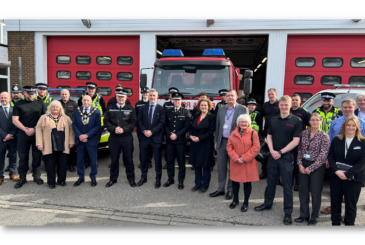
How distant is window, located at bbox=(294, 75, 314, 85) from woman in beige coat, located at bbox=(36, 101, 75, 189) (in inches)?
321

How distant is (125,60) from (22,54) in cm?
409

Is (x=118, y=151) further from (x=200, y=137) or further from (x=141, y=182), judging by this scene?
(x=200, y=137)

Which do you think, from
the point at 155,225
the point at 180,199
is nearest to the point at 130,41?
the point at 180,199

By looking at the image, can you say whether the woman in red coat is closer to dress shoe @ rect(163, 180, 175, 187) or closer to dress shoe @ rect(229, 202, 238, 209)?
dress shoe @ rect(229, 202, 238, 209)

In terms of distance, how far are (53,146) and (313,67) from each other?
29.5 ft

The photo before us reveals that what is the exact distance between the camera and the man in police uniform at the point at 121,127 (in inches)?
213

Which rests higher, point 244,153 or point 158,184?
point 244,153

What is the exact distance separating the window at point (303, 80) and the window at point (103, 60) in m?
7.18

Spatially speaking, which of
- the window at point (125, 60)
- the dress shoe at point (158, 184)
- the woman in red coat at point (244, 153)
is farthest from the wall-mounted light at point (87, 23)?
the woman in red coat at point (244, 153)

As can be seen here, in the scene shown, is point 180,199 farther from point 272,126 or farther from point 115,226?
point 272,126

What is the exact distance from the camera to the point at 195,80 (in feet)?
22.8

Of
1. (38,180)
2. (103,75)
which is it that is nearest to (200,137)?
(38,180)
